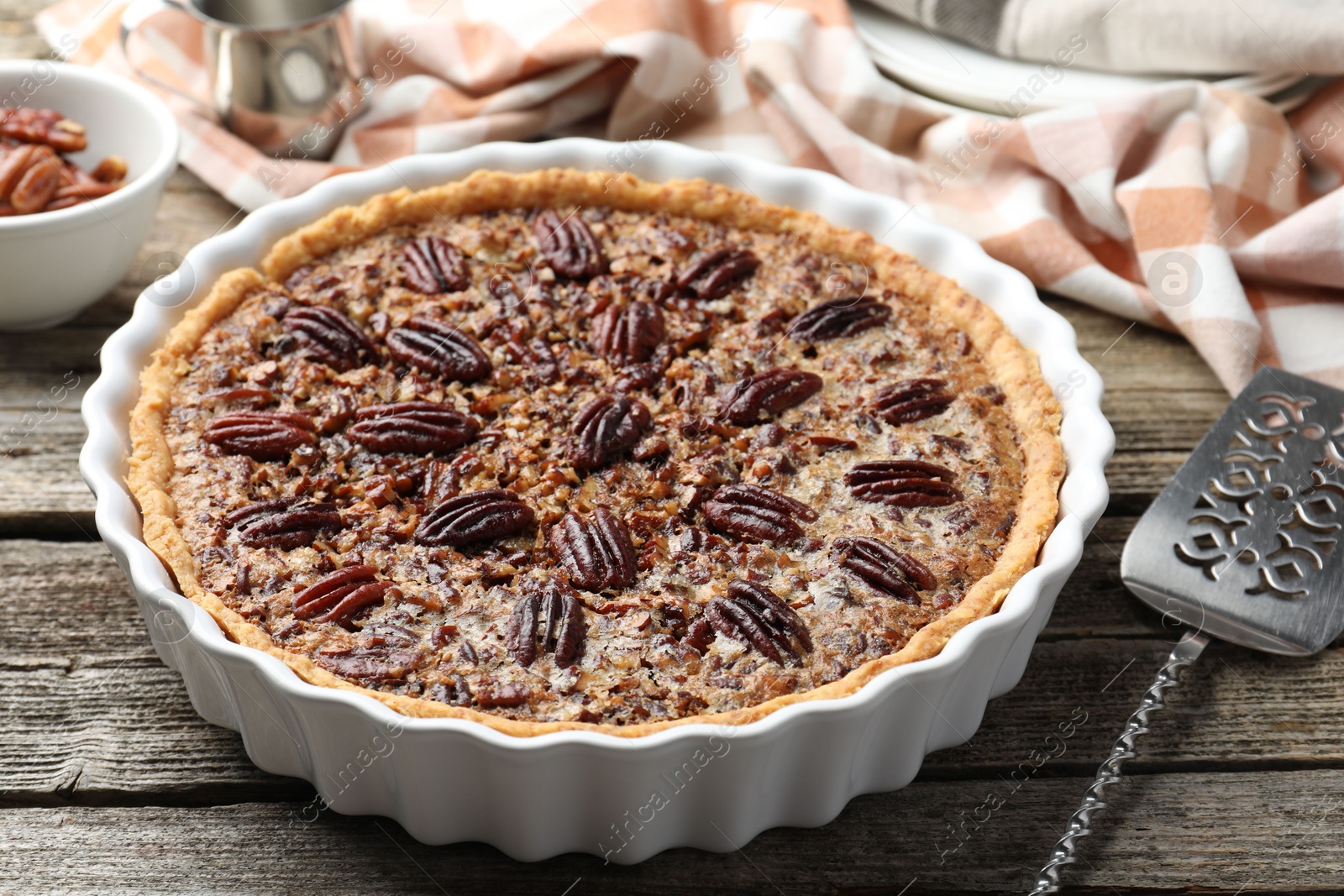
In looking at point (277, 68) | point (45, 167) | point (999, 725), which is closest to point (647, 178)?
point (277, 68)

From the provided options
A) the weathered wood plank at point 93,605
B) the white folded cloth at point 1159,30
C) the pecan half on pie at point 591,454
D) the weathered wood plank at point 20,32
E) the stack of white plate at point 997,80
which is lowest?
the weathered wood plank at point 93,605

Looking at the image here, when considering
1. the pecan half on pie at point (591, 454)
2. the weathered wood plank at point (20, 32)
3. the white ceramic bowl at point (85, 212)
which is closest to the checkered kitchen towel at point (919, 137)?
the white ceramic bowl at point (85, 212)

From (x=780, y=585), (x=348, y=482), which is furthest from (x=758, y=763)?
(x=348, y=482)

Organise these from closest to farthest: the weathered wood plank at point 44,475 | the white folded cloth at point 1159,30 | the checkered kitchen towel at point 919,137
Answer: the weathered wood plank at point 44,475 → the checkered kitchen towel at point 919,137 → the white folded cloth at point 1159,30

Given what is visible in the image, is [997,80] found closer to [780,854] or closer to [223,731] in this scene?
[780,854]

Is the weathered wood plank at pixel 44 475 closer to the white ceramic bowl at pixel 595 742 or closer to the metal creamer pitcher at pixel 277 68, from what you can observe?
the white ceramic bowl at pixel 595 742

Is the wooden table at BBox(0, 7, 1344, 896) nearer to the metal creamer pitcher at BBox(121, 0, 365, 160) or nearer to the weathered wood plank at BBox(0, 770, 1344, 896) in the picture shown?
the weathered wood plank at BBox(0, 770, 1344, 896)

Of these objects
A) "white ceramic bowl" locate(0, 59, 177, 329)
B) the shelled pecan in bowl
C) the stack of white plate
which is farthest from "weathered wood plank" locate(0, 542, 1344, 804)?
the stack of white plate
